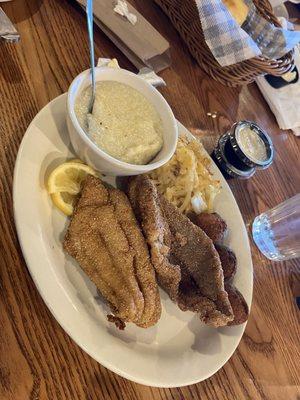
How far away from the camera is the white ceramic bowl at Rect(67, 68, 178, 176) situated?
1386mm

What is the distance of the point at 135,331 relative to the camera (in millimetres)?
1477

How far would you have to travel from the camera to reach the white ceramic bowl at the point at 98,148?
1.39 metres

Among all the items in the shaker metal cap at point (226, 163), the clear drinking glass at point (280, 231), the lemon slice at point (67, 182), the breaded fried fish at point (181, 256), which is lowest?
the clear drinking glass at point (280, 231)

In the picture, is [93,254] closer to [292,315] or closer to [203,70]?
[292,315]

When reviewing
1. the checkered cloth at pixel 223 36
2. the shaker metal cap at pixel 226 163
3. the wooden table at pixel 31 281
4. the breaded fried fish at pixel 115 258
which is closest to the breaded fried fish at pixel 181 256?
the breaded fried fish at pixel 115 258

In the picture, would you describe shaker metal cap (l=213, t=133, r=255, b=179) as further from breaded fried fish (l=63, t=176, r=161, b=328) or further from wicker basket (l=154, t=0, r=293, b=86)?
breaded fried fish (l=63, t=176, r=161, b=328)

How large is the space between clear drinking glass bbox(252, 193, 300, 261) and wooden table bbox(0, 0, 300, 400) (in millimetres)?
52

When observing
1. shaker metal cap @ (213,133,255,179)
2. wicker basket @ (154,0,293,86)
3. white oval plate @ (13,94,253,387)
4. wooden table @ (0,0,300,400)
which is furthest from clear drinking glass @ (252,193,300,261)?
wicker basket @ (154,0,293,86)

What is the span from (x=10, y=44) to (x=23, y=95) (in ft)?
0.76

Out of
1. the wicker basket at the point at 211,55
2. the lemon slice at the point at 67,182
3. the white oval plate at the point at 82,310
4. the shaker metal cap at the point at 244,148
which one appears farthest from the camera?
the wicker basket at the point at 211,55

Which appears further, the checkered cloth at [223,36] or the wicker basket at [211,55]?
the wicker basket at [211,55]

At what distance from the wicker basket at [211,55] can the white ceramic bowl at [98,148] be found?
69cm

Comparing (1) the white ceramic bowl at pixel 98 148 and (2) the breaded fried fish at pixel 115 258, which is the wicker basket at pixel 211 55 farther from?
(2) the breaded fried fish at pixel 115 258

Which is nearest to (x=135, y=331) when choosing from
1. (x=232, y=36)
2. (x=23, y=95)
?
(x=23, y=95)
